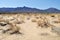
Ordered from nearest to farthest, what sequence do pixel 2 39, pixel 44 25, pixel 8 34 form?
pixel 2 39 < pixel 8 34 < pixel 44 25

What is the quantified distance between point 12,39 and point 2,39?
0.67 metres

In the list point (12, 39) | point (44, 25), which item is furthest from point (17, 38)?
point (44, 25)

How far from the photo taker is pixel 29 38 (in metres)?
11.4

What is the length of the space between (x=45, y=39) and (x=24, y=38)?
146 centimetres

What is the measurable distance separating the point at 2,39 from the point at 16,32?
2256 millimetres

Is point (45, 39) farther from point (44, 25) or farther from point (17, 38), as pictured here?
point (44, 25)

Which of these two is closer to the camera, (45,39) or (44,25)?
(45,39)

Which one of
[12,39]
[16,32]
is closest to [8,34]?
[16,32]

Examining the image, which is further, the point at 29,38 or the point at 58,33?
the point at 58,33

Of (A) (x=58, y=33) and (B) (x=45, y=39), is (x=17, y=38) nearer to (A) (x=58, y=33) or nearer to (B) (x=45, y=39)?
(B) (x=45, y=39)

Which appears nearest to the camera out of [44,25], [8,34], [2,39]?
[2,39]

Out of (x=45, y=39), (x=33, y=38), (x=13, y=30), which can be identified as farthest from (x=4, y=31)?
(x=45, y=39)

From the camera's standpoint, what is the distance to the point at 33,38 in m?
11.4

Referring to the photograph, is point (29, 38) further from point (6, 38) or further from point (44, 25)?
point (44, 25)
